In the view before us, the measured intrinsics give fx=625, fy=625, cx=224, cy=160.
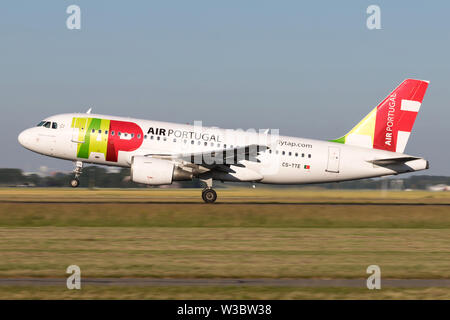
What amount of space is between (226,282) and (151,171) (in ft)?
58.6

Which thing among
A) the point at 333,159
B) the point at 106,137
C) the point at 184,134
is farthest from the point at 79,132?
the point at 333,159

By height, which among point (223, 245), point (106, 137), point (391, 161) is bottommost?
point (223, 245)

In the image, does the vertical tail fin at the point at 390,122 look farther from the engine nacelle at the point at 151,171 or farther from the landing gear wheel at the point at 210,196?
the engine nacelle at the point at 151,171

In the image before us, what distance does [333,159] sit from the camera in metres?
37.3

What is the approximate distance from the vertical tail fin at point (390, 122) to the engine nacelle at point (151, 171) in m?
12.3

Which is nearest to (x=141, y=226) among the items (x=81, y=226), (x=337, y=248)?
(x=81, y=226)

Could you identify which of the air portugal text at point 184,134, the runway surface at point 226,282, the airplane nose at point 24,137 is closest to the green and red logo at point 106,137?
the air portugal text at point 184,134

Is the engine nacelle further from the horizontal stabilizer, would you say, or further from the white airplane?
the horizontal stabilizer

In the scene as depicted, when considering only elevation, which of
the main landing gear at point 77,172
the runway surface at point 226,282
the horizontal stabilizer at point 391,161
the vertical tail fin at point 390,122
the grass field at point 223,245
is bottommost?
the runway surface at point 226,282

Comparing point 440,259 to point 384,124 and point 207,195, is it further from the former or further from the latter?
point 384,124

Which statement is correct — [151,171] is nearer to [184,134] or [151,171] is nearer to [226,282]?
[184,134]

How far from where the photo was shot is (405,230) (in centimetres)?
2873

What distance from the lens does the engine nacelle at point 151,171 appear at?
1273 inches

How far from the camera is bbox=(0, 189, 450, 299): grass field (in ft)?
46.5
